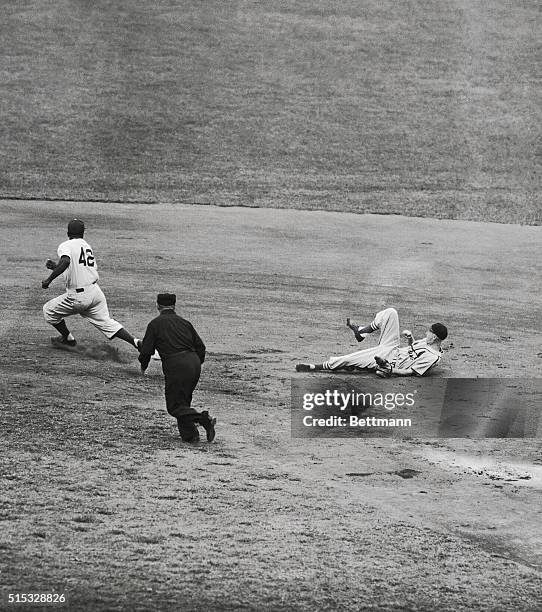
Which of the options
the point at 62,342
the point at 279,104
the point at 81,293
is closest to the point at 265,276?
the point at 62,342

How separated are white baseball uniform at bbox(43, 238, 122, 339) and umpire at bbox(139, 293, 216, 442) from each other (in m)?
3.13

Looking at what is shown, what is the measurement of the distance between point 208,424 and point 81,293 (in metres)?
3.96

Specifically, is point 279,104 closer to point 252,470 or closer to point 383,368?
point 383,368

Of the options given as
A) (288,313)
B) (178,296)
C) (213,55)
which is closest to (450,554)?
(288,313)

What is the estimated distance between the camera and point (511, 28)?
152 feet

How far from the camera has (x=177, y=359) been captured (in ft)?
43.5

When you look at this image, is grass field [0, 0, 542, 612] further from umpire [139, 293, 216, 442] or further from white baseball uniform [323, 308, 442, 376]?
umpire [139, 293, 216, 442]

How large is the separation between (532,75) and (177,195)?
18.1m

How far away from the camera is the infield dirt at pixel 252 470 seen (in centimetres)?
1013

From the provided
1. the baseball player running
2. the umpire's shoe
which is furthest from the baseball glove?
the umpire's shoe

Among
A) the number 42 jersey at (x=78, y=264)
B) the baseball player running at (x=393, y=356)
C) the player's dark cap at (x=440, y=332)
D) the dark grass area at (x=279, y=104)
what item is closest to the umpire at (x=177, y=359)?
the number 42 jersey at (x=78, y=264)

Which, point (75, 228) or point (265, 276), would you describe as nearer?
point (75, 228)

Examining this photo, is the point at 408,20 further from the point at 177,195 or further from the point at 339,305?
the point at 339,305

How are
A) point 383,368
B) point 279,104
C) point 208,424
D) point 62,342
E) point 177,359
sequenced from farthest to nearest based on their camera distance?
point 279,104 < point 62,342 < point 383,368 < point 208,424 < point 177,359
